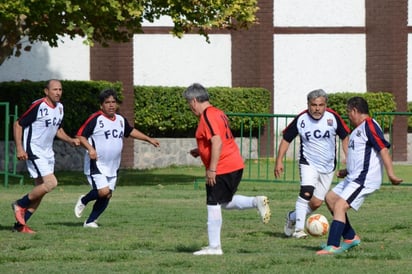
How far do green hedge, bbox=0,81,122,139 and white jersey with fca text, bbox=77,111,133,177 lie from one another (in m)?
13.9

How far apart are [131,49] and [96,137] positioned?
1655 centimetres

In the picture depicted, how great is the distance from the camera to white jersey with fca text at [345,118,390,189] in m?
12.8

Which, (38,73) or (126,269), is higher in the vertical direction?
(38,73)

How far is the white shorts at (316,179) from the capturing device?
15008 millimetres

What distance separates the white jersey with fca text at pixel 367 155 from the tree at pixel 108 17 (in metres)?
10.9

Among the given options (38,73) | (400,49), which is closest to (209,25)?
(38,73)

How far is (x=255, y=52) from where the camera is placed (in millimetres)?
34656

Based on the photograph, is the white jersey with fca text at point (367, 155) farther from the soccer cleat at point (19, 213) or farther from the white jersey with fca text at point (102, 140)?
the soccer cleat at point (19, 213)

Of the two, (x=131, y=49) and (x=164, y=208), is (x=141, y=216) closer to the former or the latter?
(x=164, y=208)

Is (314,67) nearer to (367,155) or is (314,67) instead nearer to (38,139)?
(38,139)

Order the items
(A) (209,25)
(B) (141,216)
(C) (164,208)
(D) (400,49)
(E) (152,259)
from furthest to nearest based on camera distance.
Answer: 1. (D) (400,49)
2. (A) (209,25)
3. (C) (164,208)
4. (B) (141,216)
5. (E) (152,259)

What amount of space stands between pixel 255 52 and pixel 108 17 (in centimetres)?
1042

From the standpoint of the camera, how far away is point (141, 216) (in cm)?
1805

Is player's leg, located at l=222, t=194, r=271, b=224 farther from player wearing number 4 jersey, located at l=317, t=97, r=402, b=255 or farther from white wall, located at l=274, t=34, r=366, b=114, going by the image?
white wall, located at l=274, t=34, r=366, b=114
